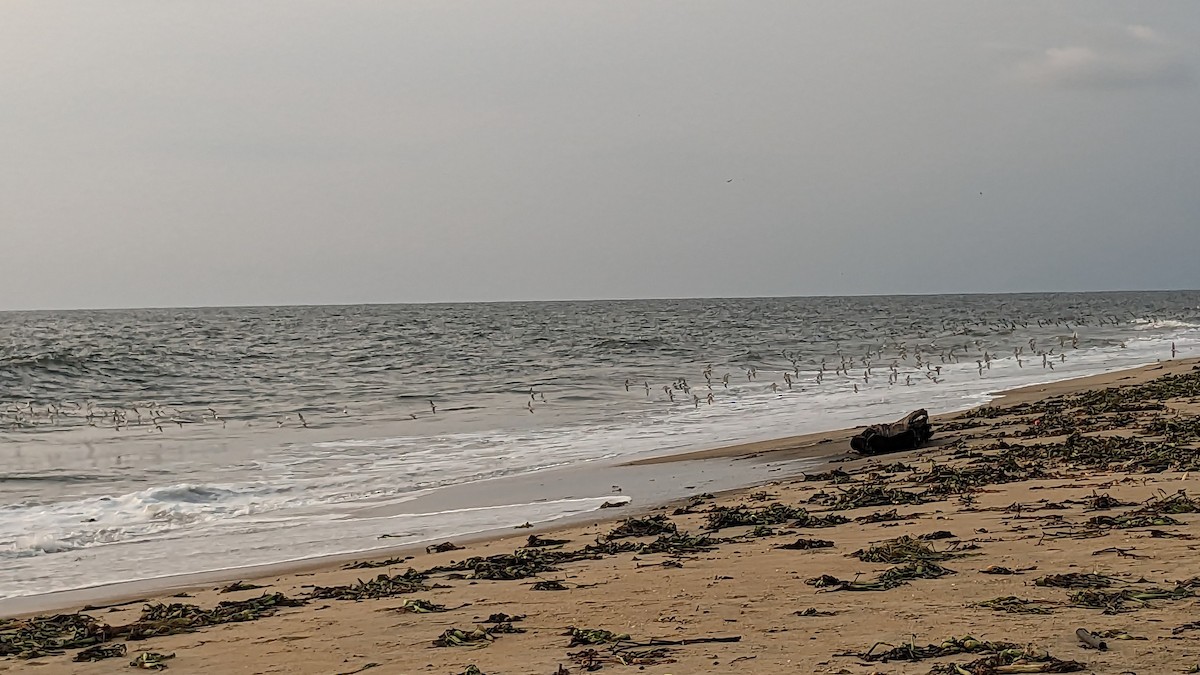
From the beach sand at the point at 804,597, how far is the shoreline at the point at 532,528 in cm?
31

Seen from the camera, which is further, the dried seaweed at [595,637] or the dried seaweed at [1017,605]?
the dried seaweed at [595,637]

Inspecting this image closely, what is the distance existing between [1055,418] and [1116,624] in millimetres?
11662

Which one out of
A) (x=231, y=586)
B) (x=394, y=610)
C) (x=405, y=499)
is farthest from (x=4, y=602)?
(x=405, y=499)

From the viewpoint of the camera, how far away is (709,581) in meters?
7.48

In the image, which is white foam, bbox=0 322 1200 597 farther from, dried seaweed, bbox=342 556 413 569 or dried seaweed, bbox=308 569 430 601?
dried seaweed, bbox=308 569 430 601

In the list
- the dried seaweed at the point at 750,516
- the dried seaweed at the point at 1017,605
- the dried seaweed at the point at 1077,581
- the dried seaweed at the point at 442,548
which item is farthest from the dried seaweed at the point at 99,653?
the dried seaweed at the point at 1077,581

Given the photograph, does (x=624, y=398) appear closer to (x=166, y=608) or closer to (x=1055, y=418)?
(x=1055, y=418)

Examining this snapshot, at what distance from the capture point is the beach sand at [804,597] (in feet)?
18.3

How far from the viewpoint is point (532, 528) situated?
11414mm

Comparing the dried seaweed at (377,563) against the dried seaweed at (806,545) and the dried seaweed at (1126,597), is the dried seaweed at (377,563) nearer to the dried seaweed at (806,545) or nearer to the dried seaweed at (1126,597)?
the dried seaweed at (806,545)

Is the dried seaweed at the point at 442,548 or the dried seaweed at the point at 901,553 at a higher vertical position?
the dried seaweed at the point at 901,553

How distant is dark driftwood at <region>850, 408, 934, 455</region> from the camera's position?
49.3 ft

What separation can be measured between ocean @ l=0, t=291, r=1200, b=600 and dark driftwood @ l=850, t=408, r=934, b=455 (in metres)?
3.66

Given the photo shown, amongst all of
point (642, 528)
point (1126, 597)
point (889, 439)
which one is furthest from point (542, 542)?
point (889, 439)
